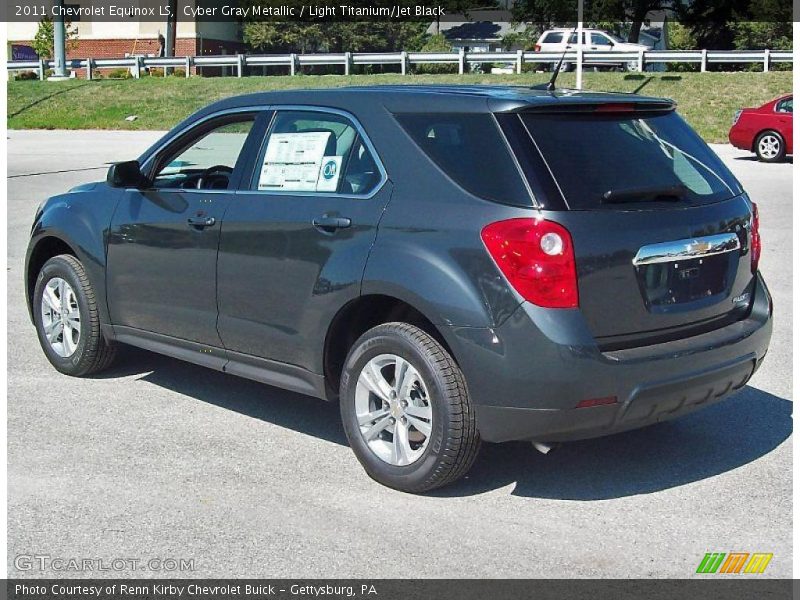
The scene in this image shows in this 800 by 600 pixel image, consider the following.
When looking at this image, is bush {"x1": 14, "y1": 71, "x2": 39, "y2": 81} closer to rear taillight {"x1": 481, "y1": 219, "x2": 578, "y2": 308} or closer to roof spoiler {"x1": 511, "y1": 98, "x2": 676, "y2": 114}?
roof spoiler {"x1": 511, "y1": 98, "x2": 676, "y2": 114}

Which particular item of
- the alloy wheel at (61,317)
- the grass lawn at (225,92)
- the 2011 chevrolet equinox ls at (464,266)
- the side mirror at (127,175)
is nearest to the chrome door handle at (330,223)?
the 2011 chevrolet equinox ls at (464,266)

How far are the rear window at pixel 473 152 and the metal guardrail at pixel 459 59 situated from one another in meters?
30.1

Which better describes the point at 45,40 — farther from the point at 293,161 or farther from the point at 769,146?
the point at 293,161

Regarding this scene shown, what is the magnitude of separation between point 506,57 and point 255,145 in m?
36.2

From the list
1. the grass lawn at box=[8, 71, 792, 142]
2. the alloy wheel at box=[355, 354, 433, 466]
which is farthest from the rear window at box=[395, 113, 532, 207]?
the grass lawn at box=[8, 71, 792, 142]

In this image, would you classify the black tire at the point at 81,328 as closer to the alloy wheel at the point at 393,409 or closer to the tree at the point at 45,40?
the alloy wheel at the point at 393,409

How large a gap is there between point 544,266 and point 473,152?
25.8 inches

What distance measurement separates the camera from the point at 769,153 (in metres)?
23.7

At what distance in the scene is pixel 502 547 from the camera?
175 inches

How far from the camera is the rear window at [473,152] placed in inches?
185

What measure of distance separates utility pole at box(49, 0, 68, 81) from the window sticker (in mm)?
35405

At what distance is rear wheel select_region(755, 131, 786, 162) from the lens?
77.4 ft

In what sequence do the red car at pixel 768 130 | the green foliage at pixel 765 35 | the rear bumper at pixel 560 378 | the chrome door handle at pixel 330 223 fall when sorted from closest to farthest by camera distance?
the rear bumper at pixel 560 378 → the chrome door handle at pixel 330 223 → the red car at pixel 768 130 → the green foliage at pixel 765 35

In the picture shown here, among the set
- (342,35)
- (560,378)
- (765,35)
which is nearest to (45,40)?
(342,35)
